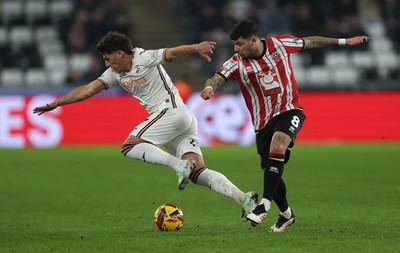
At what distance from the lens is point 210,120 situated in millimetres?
23078

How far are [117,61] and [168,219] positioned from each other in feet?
5.67

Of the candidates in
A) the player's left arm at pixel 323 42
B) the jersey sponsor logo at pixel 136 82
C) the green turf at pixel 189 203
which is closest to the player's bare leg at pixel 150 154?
the jersey sponsor logo at pixel 136 82

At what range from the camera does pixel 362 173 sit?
54.6 ft

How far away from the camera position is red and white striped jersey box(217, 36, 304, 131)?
9602mm

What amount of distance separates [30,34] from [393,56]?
1080 cm

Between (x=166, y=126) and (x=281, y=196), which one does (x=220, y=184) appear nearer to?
(x=281, y=196)

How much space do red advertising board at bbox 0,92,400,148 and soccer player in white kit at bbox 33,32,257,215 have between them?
12.9m

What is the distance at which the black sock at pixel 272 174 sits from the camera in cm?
929

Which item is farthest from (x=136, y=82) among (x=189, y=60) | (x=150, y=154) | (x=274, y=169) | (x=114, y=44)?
(x=189, y=60)

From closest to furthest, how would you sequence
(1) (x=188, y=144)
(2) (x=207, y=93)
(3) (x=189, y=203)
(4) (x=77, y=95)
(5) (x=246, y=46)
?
1. (2) (x=207, y=93)
2. (5) (x=246, y=46)
3. (4) (x=77, y=95)
4. (1) (x=188, y=144)
5. (3) (x=189, y=203)

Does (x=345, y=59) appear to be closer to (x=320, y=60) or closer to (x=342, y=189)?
(x=320, y=60)

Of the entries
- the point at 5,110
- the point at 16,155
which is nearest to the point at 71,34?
the point at 5,110

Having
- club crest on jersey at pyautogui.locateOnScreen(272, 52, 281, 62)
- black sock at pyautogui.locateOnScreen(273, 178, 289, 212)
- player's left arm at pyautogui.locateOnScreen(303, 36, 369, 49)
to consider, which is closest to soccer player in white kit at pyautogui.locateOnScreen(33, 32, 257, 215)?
black sock at pyautogui.locateOnScreen(273, 178, 289, 212)

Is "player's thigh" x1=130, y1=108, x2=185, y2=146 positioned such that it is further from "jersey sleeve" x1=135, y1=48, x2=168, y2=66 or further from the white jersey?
"jersey sleeve" x1=135, y1=48, x2=168, y2=66
